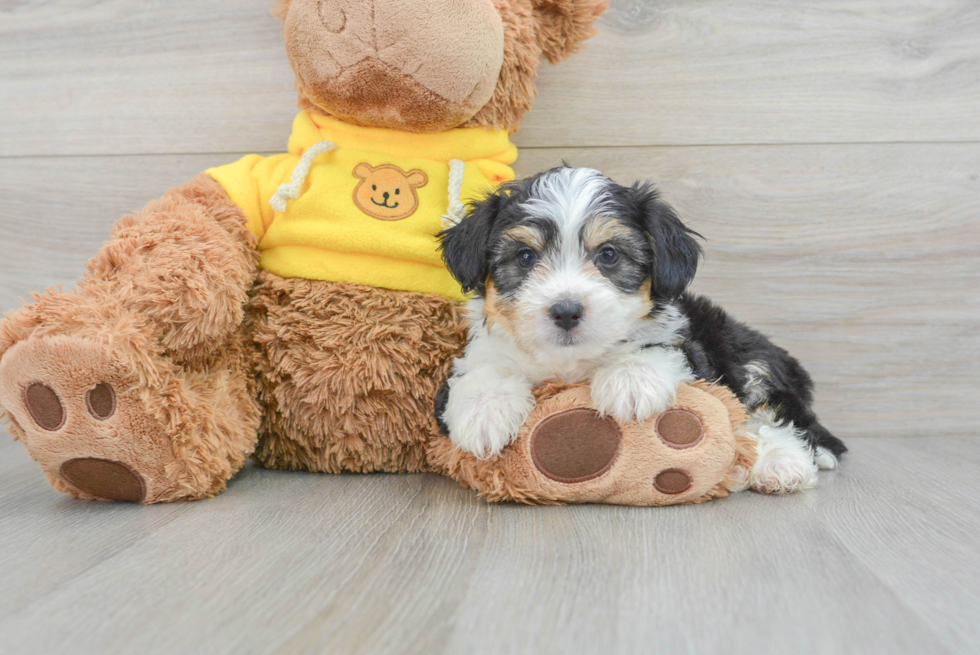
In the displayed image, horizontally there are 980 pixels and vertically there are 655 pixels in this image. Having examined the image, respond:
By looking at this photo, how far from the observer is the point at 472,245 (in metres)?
1.77

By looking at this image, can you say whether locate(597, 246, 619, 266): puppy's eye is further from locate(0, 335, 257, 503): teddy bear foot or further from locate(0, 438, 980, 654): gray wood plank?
locate(0, 335, 257, 503): teddy bear foot

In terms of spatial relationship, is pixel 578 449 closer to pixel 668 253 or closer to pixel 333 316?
pixel 668 253

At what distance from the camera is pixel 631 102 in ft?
8.41

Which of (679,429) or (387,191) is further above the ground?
(387,191)

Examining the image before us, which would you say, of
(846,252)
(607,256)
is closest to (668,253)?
(607,256)

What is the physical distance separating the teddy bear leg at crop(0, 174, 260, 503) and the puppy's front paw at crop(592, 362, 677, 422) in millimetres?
942

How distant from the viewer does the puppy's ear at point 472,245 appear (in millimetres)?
1771

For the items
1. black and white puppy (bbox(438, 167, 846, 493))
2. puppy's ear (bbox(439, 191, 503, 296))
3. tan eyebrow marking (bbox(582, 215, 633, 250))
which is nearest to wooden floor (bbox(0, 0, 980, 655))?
black and white puppy (bbox(438, 167, 846, 493))

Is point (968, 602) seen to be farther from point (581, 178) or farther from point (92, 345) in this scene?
point (92, 345)

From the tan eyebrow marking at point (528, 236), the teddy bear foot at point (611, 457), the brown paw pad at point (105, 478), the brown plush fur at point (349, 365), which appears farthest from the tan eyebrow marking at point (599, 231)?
the brown paw pad at point (105, 478)

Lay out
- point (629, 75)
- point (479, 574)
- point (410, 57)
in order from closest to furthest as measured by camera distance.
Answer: point (479, 574) → point (410, 57) → point (629, 75)

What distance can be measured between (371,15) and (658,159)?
1184 mm

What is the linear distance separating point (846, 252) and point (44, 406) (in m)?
2.48

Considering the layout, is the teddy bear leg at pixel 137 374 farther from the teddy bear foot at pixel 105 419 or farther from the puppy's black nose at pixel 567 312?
the puppy's black nose at pixel 567 312
